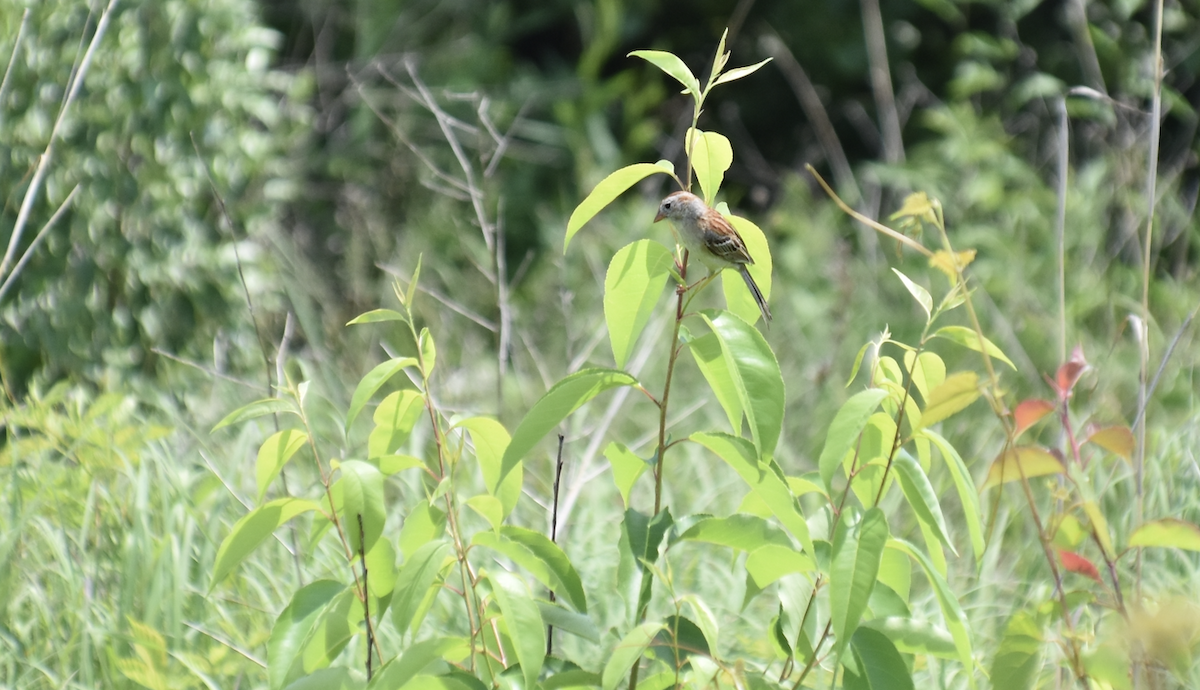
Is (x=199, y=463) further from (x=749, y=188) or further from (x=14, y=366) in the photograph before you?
(x=749, y=188)

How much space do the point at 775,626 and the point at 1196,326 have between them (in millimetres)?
3023

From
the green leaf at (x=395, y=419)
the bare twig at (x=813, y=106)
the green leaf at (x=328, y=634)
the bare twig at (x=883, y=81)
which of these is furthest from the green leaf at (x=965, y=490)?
the bare twig at (x=813, y=106)

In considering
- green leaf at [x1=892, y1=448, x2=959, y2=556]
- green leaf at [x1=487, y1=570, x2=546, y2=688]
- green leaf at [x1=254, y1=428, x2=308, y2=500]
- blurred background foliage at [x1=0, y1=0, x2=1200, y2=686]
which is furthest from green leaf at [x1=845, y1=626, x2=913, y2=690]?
blurred background foliage at [x1=0, y1=0, x2=1200, y2=686]

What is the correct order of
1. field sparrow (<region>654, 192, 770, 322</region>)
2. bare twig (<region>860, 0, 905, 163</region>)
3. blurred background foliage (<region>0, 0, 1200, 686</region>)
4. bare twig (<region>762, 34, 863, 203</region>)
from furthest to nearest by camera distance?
bare twig (<region>762, 34, 863, 203</region>) → bare twig (<region>860, 0, 905, 163</region>) → blurred background foliage (<region>0, 0, 1200, 686</region>) → field sparrow (<region>654, 192, 770, 322</region>)

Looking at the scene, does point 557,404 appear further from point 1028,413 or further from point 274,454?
point 1028,413

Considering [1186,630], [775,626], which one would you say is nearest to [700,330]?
[775,626]

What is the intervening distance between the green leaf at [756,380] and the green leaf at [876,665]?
0.27 meters

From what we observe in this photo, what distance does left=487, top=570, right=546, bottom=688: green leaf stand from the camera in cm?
114

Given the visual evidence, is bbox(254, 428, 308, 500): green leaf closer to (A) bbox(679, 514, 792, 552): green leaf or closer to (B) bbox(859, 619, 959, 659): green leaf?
(A) bbox(679, 514, 792, 552): green leaf

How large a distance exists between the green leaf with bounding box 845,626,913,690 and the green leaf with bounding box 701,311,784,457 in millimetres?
265

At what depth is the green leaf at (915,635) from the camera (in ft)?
4.07

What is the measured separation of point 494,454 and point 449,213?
4.12 metres

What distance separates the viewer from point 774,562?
1.23 meters

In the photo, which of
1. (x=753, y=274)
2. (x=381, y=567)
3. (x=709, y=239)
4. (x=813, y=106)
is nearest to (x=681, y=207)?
(x=709, y=239)
